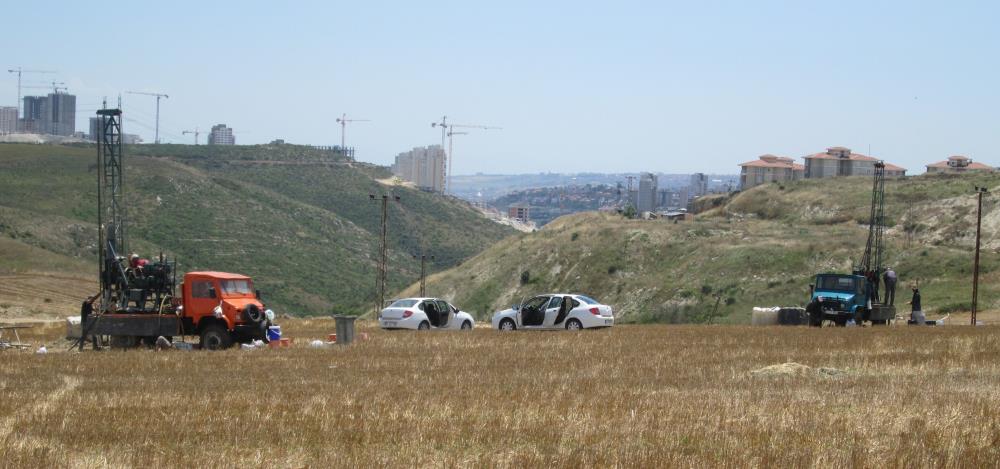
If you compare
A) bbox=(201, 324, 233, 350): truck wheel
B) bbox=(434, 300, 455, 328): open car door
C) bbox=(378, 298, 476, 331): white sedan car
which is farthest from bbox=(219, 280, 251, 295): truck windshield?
bbox=(434, 300, 455, 328): open car door

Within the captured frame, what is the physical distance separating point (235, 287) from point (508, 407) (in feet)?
54.5

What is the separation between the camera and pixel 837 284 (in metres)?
44.4

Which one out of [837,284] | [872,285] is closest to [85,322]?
[837,284]

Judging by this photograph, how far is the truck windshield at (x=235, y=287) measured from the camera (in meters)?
32.1

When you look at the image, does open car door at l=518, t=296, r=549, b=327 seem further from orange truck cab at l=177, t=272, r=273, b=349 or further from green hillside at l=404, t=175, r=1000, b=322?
green hillside at l=404, t=175, r=1000, b=322

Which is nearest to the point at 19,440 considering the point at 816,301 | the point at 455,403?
the point at 455,403

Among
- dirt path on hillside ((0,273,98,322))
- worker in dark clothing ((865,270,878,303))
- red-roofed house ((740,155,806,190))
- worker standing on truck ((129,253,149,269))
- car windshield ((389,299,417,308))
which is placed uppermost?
red-roofed house ((740,155,806,190))

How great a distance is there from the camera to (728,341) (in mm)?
31766

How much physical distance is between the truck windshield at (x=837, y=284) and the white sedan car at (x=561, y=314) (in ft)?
32.2

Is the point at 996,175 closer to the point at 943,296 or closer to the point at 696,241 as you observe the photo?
the point at 696,241

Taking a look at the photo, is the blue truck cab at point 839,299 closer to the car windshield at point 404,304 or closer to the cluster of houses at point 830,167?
the car windshield at point 404,304

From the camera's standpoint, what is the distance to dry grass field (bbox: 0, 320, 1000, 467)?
44.9 feet

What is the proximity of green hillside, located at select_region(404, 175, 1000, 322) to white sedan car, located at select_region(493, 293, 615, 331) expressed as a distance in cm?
2848

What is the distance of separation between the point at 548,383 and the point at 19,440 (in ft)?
31.0
